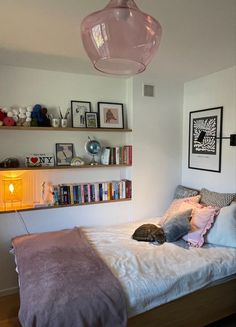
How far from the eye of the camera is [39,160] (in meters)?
2.72

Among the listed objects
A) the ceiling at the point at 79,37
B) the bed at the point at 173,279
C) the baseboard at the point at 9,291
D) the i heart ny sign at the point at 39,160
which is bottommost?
the baseboard at the point at 9,291

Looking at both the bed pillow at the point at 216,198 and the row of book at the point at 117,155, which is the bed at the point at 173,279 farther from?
the row of book at the point at 117,155

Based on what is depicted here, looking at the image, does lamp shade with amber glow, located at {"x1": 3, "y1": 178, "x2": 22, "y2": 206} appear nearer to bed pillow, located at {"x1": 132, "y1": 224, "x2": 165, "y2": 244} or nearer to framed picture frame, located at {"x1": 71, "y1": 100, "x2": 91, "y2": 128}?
framed picture frame, located at {"x1": 71, "y1": 100, "x2": 91, "y2": 128}

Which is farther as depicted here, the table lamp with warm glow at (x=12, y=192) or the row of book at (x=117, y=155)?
the row of book at (x=117, y=155)

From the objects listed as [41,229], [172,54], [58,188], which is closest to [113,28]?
[172,54]

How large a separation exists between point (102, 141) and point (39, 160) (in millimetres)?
784

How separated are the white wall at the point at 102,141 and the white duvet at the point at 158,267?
644mm

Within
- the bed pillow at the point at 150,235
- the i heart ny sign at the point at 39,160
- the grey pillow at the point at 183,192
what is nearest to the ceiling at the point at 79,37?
the i heart ny sign at the point at 39,160

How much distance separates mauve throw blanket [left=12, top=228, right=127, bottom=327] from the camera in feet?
4.66

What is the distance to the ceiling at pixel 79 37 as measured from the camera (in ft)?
4.92

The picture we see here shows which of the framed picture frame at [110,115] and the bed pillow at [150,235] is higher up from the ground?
the framed picture frame at [110,115]

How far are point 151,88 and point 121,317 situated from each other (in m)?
2.49

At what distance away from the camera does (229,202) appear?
2.53 m

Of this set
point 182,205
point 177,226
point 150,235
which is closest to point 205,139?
point 182,205
